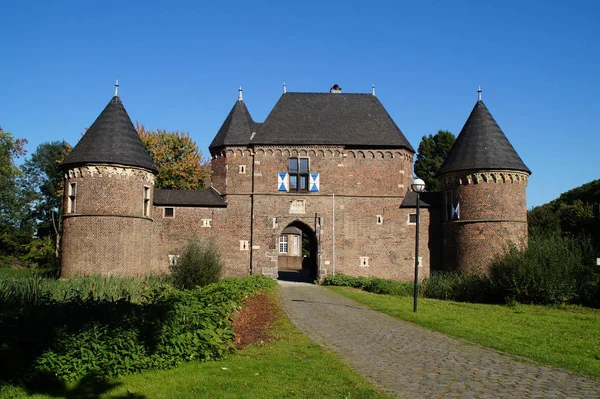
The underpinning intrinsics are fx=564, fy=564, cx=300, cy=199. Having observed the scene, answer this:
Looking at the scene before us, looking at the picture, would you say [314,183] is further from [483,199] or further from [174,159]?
[174,159]

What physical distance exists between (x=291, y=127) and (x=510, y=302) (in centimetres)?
1614

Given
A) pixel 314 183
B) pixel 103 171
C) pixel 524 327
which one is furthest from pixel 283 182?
pixel 524 327

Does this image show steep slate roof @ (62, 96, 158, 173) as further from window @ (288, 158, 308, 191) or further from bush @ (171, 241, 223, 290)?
window @ (288, 158, 308, 191)

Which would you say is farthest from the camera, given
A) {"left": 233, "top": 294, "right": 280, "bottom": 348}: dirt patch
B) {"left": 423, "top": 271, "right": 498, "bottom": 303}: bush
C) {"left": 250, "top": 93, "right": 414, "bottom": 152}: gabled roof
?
{"left": 250, "top": 93, "right": 414, "bottom": 152}: gabled roof

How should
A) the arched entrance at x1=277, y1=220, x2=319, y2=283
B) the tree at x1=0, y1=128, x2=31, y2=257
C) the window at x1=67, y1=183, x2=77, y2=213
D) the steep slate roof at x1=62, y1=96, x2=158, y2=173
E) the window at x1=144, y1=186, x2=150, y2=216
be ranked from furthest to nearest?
the arched entrance at x1=277, y1=220, x2=319, y2=283 → the tree at x1=0, y1=128, x2=31, y2=257 → the window at x1=144, y1=186, x2=150, y2=216 → the window at x1=67, y1=183, x2=77, y2=213 → the steep slate roof at x1=62, y1=96, x2=158, y2=173

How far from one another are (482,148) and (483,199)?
2.71 meters

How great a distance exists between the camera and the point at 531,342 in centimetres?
1170

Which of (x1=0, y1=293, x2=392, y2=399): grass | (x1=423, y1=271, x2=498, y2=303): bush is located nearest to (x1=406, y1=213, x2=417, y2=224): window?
(x1=423, y1=271, x2=498, y2=303): bush

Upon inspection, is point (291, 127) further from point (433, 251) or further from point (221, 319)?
point (221, 319)

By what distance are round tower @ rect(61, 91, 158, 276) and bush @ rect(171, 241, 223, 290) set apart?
2.86 meters

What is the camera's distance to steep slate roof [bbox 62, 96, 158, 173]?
26.6 metres

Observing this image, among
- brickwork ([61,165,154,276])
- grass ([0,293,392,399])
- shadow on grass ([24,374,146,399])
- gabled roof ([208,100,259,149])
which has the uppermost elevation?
gabled roof ([208,100,259,149])

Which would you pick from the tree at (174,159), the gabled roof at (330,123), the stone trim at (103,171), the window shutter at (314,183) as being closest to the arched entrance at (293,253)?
the tree at (174,159)

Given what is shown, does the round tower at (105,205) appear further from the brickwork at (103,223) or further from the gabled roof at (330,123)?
the gabled roof at (330,123)
